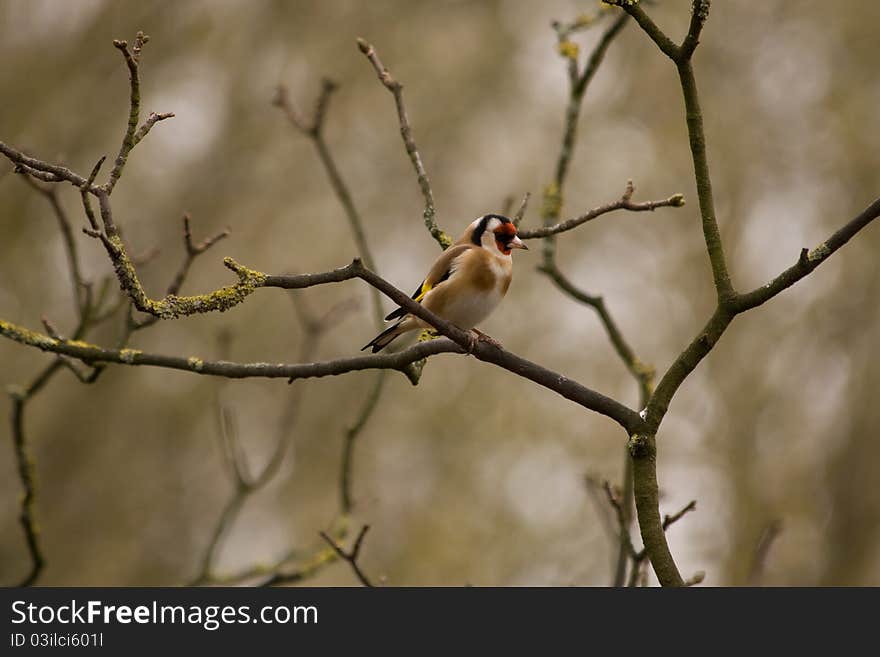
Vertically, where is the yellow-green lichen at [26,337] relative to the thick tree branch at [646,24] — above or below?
below

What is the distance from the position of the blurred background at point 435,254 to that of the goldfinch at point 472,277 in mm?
5203

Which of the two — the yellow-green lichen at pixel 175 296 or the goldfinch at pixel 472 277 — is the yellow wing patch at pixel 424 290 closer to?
the goldfinch at pixel 472 277

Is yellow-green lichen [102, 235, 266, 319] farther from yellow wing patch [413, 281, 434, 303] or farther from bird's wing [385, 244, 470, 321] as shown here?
yellow wing patch [413, 281, 434, 303]

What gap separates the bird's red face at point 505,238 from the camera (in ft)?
15.5

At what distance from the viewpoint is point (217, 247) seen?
11734mm

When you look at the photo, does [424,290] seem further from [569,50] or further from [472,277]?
[569,50]

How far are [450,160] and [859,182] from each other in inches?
179

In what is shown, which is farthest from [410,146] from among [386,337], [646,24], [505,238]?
[646,24]

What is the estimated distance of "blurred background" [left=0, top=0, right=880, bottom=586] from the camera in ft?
33.1

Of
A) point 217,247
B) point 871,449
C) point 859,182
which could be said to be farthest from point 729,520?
point 217,247

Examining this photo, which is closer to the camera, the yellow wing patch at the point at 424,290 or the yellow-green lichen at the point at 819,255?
the yellow-green lichen at the point at 819,255

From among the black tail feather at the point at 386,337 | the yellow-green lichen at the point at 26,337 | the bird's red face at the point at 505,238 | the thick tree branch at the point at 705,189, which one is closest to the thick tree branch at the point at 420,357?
the yellow-green lichen at the point at 26,337

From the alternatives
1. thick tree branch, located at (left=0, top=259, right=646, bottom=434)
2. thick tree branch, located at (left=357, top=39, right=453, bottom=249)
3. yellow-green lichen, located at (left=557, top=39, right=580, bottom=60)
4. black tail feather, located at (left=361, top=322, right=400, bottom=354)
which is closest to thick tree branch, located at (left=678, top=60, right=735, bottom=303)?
thick tree branch, located at (left=0, top=259, right=646, bottom=434)

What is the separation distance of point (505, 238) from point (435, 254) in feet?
24.9
